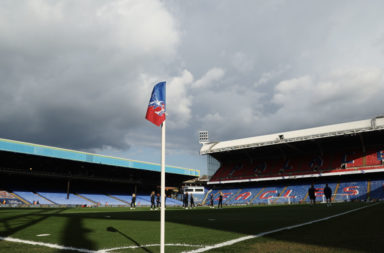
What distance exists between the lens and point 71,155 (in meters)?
44.7

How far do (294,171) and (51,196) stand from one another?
38.7m

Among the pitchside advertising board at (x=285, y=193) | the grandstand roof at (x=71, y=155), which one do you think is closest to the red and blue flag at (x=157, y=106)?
the grandstand roof at (x=71, y=155)

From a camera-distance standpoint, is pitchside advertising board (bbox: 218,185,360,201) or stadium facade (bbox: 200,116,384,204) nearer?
pitchside advertising board (bbox: 218,185,360,201)

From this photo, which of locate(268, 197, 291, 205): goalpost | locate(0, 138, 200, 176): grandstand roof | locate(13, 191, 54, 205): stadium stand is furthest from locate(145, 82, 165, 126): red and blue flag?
locate(268, 197, 291, 205): goalpost

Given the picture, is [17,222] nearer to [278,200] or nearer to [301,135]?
[278,200]

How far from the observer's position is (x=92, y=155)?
156 feet

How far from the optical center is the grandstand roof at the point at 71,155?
37969 mm

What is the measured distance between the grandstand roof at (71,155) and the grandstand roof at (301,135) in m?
10.9

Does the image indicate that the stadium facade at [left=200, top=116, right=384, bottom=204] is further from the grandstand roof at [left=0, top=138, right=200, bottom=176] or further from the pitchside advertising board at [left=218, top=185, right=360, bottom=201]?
the grandstand roof at [left=0, top=138, right=200, bottom=176]

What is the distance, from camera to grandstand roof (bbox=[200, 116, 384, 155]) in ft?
143

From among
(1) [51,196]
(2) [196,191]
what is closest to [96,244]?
(1) [51,196]

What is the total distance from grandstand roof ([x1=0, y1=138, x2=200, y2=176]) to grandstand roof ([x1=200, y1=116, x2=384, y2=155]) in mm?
10895

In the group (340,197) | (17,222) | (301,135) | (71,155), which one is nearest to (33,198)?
(71,155)

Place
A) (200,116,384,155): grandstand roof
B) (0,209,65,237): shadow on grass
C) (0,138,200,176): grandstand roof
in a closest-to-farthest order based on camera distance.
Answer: (0,209,65,237): shadow on grass → (0,138,200,176): grandstand roof → (200,116,384,155): grandstand roof
